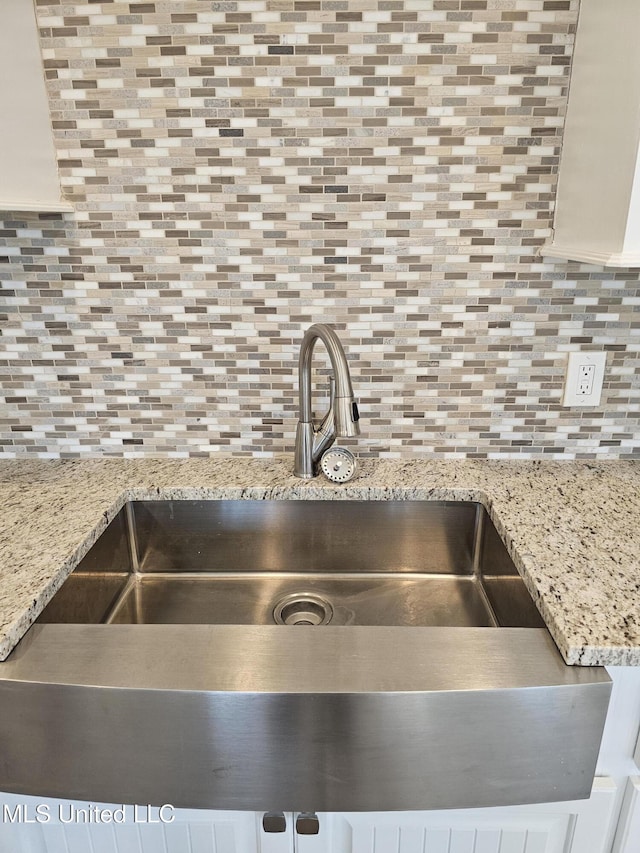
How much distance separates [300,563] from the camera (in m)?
1.20

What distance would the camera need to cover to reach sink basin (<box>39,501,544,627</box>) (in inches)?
43.4

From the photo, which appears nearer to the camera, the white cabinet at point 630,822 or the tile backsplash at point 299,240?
the white cabinet at point 630,822

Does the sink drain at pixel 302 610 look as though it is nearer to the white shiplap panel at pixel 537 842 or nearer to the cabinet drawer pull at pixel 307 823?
the cabinet drawer pull at pixel 307 823

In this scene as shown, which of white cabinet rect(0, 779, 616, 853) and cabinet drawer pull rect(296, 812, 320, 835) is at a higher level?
cabinet drawer pull rect(296, 812, 320, 835)

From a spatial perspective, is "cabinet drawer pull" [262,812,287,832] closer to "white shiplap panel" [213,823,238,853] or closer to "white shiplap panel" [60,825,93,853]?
"white shiplap panel" [213,823,238,853]

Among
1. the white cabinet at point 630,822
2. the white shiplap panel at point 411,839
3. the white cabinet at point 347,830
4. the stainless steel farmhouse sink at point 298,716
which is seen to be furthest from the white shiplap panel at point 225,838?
the white cabinet at point 630,822

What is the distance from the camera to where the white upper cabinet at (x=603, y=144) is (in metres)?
0.85

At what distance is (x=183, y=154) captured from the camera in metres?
1.07

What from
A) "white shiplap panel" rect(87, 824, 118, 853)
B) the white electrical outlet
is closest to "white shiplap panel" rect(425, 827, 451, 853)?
"white shiplap panel" rect(87, 824, 118, 853)

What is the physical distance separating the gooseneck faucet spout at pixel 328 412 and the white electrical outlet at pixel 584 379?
46 centimetres

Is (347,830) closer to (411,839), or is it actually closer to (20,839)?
(411,839)

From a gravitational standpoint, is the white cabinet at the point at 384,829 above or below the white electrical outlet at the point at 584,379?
below

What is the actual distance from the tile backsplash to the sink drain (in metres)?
0.30

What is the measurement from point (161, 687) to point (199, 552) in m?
0.49
